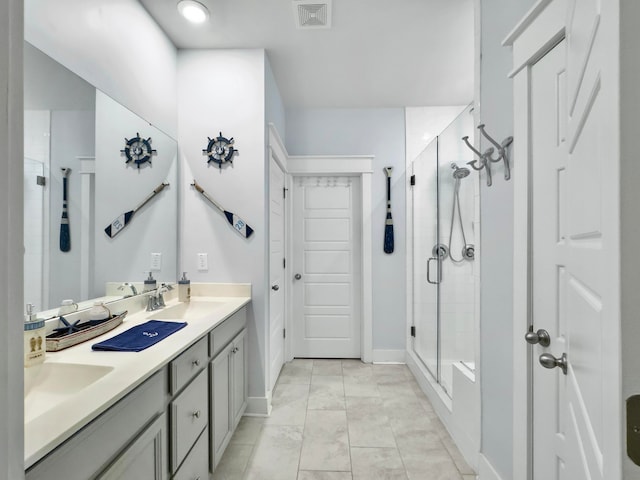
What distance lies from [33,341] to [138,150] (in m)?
1.27

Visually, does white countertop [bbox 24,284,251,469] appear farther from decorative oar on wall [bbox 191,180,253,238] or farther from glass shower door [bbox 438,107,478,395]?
glass shower door [bbox 438,107,478,395]

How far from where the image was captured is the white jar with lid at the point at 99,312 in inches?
60.2

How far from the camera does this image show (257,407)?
2377mm

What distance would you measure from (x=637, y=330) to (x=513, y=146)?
3.96 ft

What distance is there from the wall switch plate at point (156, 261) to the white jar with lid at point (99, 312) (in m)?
0.54

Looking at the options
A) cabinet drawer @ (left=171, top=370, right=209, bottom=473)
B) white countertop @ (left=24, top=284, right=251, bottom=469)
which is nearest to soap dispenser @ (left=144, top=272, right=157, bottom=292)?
white countertop @ (left=24, top=284, right=251, bottom=469)

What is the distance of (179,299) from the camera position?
7.30 ft

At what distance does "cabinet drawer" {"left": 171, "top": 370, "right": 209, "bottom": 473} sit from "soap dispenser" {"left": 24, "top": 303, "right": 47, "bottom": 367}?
1.61 feet

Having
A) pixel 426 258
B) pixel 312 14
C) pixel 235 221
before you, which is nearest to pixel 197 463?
pixel 235 221

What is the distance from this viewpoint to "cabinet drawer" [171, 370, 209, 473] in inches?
49.3

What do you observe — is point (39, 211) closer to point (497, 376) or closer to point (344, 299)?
point (497, 376)

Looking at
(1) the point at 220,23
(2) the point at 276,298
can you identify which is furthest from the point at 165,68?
(2) the point at 276,298

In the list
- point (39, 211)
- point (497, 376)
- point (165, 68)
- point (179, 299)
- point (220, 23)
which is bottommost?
point (497, 376)

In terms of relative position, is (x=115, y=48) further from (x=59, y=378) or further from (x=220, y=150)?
(x=59, y=378)
